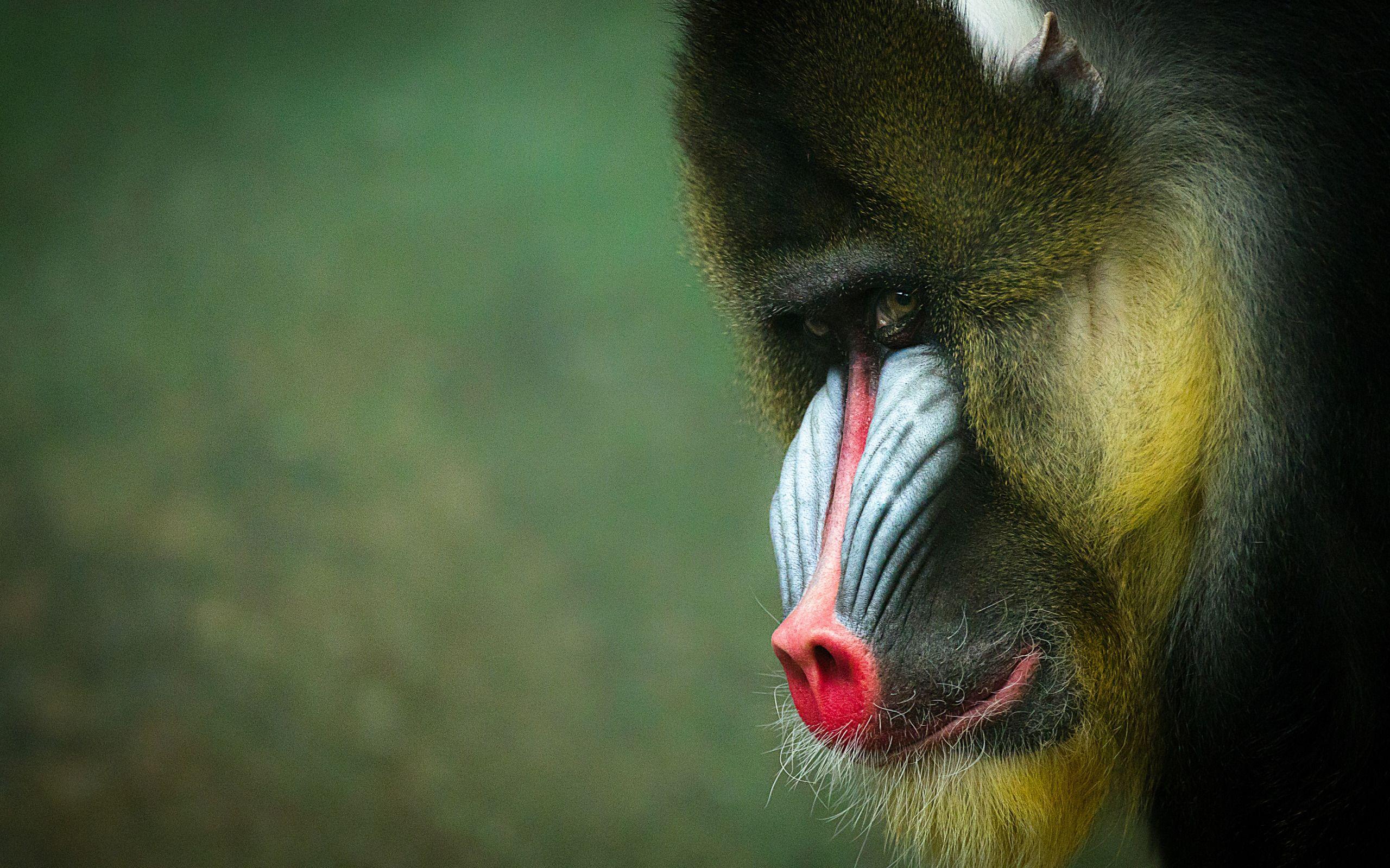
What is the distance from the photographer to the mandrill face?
1.65 meters

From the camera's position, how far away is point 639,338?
12.6ft

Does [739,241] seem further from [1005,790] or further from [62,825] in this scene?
[62,825]

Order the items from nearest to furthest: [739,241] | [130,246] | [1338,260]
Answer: [1338,260]
[739,241]
[130,246]

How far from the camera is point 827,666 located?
1.64 m

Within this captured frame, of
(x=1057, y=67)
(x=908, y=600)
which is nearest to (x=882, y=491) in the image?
(x=908, y=600)

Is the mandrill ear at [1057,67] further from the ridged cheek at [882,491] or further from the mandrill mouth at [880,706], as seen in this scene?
the mandrill mouth at [880,706]

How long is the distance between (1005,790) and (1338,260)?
3.16ft

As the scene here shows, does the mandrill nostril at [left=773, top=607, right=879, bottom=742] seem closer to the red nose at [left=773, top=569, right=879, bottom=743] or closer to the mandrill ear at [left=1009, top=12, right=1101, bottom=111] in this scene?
the red nose at [left=773, top=569, right=879, bottom=743]

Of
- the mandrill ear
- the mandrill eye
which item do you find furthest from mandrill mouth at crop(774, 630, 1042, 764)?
the mandrill ear

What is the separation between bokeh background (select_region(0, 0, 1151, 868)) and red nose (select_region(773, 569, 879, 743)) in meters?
1.94

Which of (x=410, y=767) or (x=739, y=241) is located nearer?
(x=739, y=241)

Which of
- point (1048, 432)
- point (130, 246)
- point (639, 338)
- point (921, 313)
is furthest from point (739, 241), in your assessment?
point (130, 246)

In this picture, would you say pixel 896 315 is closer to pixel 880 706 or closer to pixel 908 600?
pixel 908 600

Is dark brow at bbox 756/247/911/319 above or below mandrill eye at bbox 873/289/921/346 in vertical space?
above
